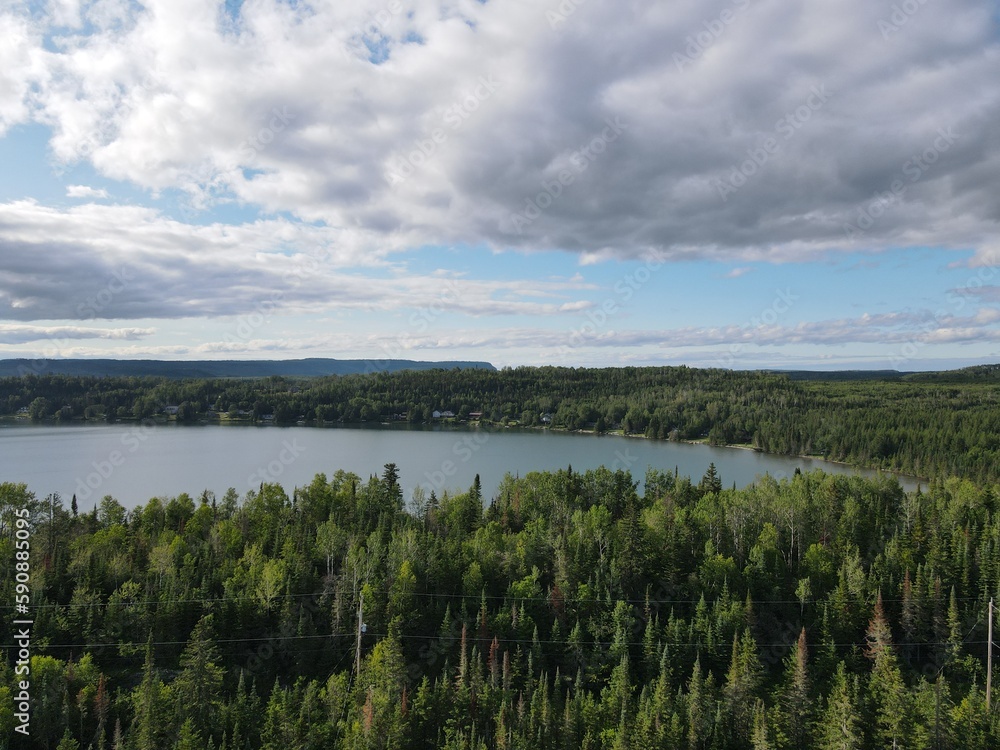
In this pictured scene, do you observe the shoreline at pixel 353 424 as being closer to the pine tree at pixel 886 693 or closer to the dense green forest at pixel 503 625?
the dense green forest at pixel 503 625

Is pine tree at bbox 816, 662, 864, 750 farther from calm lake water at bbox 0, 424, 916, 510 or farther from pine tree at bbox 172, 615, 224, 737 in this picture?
calm lake water at bbox 0, 424, 916, 510

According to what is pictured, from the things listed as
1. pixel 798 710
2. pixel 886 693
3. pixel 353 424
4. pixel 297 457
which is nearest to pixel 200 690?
pixel 798 710

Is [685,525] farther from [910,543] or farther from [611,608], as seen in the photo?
[910,543]

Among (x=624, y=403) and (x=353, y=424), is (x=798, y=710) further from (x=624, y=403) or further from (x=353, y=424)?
(x=353, y=424)

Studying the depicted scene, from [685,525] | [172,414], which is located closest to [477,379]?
[172,414]

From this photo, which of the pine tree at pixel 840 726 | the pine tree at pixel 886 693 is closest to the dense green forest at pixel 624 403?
the pine tree at pixel 886 693
